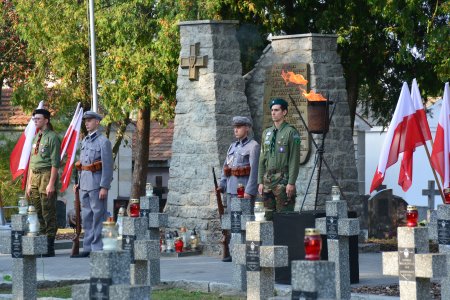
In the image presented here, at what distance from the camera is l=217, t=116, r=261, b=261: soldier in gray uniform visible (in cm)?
1697

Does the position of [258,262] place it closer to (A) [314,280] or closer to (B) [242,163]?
(A) [314,280]

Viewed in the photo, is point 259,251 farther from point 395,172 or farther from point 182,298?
point 395,172

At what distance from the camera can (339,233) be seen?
44.3ft

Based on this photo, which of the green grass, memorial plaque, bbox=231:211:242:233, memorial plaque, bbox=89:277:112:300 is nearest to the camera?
memorial plaque, bbox=89:277:112:300

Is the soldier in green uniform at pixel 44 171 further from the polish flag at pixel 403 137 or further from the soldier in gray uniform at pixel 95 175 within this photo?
the polish flag at pixel 403 137

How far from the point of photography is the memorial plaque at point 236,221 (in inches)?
572

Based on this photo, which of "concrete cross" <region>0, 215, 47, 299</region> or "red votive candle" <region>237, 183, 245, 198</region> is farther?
"red votive candle" <region>237, 183, 245, 198</region>

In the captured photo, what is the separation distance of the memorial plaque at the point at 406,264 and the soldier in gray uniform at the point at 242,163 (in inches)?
246

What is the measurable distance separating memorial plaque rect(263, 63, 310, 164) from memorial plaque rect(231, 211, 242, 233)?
468 centimetres

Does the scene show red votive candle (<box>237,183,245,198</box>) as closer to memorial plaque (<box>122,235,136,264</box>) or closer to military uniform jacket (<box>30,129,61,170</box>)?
memorial plaque (<box>122,235,136,264</box>)

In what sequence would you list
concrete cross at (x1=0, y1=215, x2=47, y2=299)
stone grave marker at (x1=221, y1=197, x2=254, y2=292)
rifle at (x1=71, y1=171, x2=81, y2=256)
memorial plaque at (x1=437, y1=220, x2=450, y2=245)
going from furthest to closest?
rifle at (x1=71, y1=171, x2=81, y2=256), stone grave marker at (x1=221, y1=197, x2=254, y2=292), memorial plaque at (x1=437, y1=220, x2=450, y2=245), concrete cross at (x1=0, y1=215, x2=47, y2=299)

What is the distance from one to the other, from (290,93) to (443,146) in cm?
322

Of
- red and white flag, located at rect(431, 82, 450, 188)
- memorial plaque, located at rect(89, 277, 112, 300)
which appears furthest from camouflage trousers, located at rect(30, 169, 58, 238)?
memorial plaque, located at rect(89, 277, 112, 300)

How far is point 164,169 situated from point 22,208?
3736 cm
